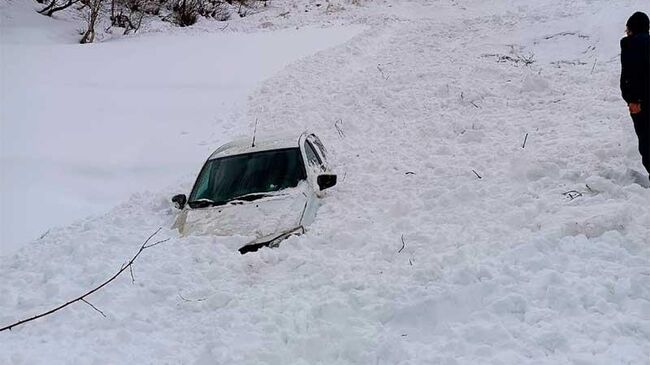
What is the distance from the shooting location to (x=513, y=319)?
4.56 metres

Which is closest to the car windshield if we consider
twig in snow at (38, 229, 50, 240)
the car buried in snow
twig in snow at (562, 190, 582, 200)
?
the car buried in snow

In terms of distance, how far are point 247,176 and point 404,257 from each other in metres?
2.51

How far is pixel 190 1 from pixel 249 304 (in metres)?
23.3

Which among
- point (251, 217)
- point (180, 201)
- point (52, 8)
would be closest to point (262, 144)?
point (180, 201)

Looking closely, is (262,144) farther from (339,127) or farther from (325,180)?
(339,127)

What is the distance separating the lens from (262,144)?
814 cm

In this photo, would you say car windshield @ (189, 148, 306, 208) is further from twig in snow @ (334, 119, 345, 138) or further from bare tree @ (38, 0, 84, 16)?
bare tree @ (38, 0, 84, 16)

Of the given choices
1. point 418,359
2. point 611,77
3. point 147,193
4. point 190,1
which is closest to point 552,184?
point 418,359

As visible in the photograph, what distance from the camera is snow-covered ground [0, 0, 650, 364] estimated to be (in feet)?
14.9

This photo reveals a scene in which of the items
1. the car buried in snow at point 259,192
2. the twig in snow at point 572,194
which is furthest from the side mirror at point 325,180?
the twig in snow at point 572,194

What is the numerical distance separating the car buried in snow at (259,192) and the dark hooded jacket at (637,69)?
3.42 m

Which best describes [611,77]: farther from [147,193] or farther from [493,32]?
[147,193]

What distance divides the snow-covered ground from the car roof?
3.07 ft

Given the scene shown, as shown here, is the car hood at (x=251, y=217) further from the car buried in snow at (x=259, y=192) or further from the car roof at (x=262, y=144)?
the car roof at (x=262, y=144)
